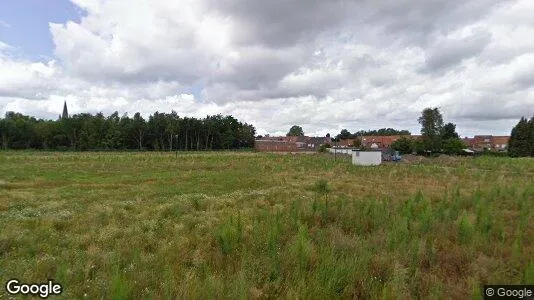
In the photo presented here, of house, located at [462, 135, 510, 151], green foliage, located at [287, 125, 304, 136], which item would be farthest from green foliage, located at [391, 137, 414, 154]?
green foliage, located at [287, 125, 304, 136]

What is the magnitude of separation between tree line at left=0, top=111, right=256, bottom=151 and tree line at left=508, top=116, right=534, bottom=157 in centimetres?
7233

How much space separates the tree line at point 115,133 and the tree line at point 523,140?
237ft

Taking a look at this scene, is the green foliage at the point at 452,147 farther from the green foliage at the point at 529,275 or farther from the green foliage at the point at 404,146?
the green foliage at the point at 529,275

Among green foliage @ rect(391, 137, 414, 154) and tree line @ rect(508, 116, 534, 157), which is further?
green foliage @ rect(391, 137, 414, 154)

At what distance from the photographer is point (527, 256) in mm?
6605

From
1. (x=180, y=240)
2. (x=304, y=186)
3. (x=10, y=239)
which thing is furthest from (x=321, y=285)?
(x=304, y=186)

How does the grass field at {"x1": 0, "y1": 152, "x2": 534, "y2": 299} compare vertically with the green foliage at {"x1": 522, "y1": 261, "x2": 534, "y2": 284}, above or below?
below

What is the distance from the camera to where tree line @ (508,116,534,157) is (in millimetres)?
70181

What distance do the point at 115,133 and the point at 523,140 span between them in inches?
3702

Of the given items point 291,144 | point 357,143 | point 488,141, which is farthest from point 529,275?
point 488,141

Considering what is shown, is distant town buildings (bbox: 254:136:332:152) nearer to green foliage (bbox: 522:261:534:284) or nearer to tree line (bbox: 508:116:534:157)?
tree line (bbox: 508:116:534:157)

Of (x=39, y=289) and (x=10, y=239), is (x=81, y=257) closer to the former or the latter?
(x=39, y=289)

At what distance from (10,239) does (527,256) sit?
10427mm

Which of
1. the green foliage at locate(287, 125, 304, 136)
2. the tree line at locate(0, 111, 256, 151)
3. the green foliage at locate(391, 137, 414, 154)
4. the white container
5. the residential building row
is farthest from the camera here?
the green foliage at locate(287, 125, 304, 136)
